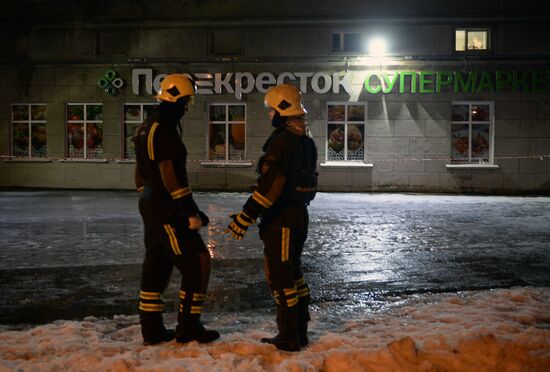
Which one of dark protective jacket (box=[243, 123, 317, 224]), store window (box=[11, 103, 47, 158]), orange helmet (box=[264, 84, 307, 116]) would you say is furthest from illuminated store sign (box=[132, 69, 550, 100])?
dark protective jacket (box=[243, 123, 317, 224])

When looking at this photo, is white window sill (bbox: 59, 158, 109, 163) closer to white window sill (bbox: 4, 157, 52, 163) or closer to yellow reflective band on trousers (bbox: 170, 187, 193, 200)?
white window sill (bbox: 4, 157, 52, 163)

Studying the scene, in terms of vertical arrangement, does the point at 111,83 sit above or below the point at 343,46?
below

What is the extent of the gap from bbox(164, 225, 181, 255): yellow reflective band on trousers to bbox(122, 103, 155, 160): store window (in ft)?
61.4

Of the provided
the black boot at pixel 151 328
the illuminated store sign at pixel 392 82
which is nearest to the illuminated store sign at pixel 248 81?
the illuminated store sign at pixel 392 82

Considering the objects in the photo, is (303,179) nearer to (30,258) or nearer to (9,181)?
(30,258)

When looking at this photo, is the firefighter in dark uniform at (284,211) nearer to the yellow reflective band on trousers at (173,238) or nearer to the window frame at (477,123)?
the yellow reflective band on trousers at (173,238)

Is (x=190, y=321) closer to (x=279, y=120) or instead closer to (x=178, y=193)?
(x=178, y=193)

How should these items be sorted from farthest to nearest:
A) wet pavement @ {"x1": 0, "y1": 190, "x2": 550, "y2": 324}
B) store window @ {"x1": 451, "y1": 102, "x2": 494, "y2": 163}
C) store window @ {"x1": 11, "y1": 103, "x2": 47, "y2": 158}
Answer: store window @ {"x1": 11, "y1": 103, "x2": 47, "y2": 158} < store window @ {"x1": 451, "y1": 102, "x2": 494, "y2": 163} < wet pavement @ {"x1": 0, "y1": 190, "x2": 550, "y2": 324}

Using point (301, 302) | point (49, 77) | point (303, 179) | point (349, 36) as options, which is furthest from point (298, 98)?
point (49, 77)

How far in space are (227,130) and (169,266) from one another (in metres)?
17.8

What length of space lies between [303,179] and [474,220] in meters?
9.51

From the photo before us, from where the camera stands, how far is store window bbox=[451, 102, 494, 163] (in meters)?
21.5

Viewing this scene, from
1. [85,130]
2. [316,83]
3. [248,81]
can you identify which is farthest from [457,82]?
[85,130]

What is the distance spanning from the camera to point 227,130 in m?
22.4
